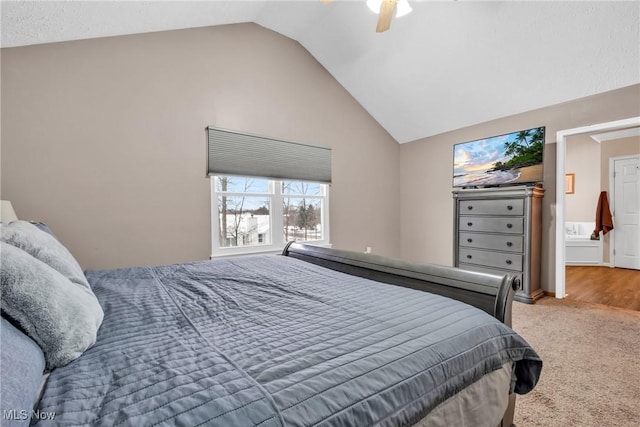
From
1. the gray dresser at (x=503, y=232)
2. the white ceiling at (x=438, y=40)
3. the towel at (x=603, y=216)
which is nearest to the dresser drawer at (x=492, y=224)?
the gray dresser at (x=503, y=232)

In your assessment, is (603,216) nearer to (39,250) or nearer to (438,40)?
(438,40)

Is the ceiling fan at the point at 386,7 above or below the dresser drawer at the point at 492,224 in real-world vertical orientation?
above

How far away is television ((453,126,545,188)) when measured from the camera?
3623mm

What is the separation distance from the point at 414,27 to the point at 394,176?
7.84 ft

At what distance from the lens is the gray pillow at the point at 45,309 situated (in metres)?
0.73

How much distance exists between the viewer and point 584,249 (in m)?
5.61

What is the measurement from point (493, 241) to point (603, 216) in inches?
142

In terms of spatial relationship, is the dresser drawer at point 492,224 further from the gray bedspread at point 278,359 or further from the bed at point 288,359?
the gray bedspread at point 278,359

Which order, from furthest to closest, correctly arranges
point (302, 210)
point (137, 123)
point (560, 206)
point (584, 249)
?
point (584, 249) → point (302, 210) → point (560, 206) → point (137, 123)

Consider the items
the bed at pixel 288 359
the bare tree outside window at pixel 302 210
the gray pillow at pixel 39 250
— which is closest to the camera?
the bed at pixel 288 359

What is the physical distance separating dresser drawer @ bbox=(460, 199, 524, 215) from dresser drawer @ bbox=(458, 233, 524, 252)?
11.4 inches

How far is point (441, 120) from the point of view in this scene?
173 inches

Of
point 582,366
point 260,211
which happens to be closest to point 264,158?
point 260,211

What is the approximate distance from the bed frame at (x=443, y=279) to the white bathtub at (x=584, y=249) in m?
5.73
